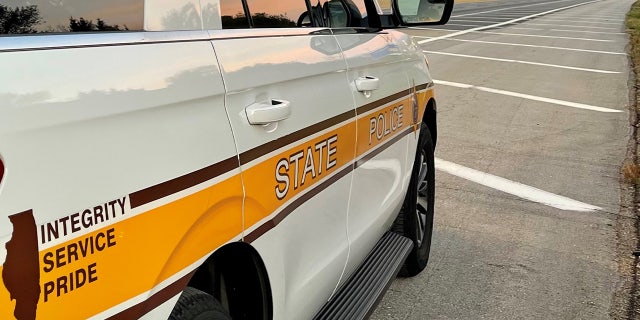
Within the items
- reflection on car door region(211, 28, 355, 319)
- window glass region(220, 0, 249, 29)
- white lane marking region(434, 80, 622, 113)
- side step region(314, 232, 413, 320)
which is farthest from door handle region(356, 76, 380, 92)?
white lane marking region(434, 80, 622, 113)

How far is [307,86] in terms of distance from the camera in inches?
96.5

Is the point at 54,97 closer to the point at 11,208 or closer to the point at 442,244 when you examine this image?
the point at 11,208

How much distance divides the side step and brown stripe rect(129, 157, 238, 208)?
3.96ft

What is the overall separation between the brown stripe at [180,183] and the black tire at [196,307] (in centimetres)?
31

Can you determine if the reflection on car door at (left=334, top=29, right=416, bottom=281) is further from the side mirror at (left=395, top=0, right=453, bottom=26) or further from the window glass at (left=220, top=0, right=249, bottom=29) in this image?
the window glass at (left=220, top=0, right=249, bottom=29)

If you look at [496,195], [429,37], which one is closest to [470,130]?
[496,195]

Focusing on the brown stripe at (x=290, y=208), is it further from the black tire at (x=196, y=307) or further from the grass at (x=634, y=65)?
the grass at (x=634, y=65)

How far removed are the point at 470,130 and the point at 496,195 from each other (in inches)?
109

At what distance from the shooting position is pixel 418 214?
4.54 m

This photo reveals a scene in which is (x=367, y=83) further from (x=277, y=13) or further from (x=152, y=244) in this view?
(x=152, y=244)

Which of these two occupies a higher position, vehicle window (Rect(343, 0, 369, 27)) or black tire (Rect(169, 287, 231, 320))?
vehicle window (Rect(343, 0, 369, 27))

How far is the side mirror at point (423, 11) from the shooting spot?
392 cm

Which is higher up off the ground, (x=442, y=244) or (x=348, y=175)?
(x=348, y=175)

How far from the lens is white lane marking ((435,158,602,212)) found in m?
6.15
